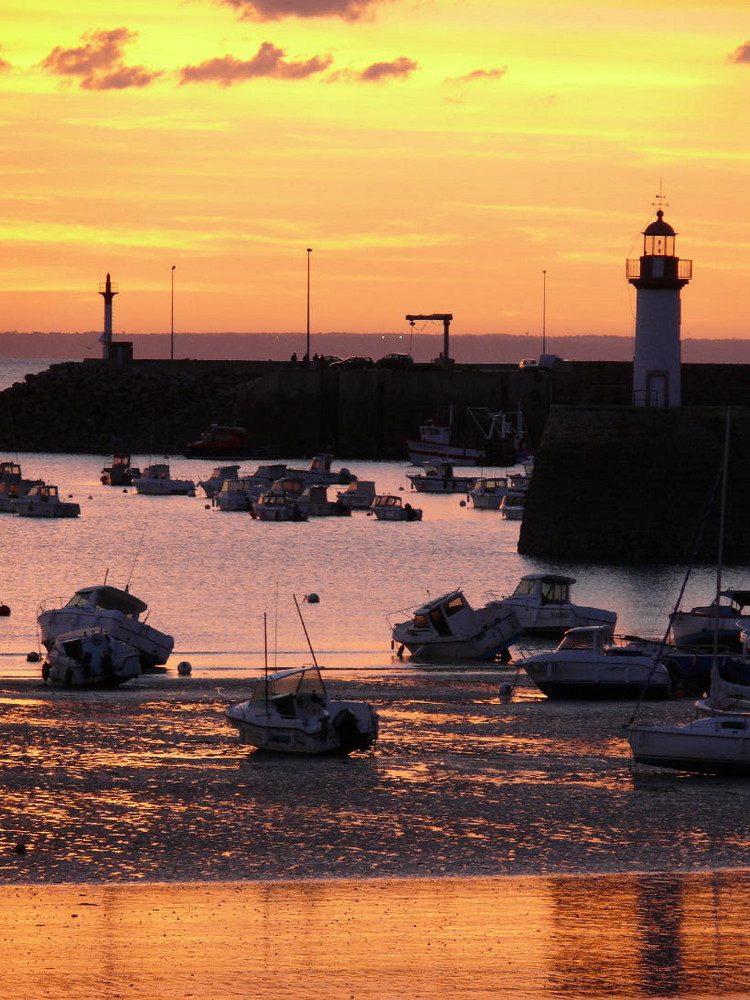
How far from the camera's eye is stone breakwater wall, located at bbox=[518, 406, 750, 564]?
53000mm

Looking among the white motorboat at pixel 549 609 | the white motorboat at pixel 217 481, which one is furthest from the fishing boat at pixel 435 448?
the white motorboat at pixel 549 609

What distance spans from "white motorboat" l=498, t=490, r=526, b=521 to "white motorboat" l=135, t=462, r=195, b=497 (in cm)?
1900

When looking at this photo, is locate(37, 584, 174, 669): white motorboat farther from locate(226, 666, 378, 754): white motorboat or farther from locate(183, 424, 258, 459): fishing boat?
locate(183, 424, 258, 459): fishing boat

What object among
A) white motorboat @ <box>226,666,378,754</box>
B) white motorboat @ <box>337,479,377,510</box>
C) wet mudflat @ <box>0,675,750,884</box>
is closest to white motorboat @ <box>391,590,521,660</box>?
wet mudflat @ <box>0,675,750,884</box>

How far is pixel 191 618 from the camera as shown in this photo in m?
42.7

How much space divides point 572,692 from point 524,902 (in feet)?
42.7

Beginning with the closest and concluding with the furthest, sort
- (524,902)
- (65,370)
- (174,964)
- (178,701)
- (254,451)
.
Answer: (174,964) < (524,902) < (178,701) < (254,451) < (65,370)

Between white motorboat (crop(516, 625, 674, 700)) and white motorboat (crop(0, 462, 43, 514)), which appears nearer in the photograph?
white motorboat (crop(516, 625, 674, 700))

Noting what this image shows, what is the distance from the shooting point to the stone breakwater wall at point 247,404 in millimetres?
120312

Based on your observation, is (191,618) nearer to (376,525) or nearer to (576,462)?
(576,462)

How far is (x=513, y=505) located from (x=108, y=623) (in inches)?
2037

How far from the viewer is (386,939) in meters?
14.3

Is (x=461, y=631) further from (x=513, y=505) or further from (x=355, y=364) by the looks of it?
(x=355, y=364)

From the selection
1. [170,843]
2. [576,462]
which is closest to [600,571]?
[576,462]
